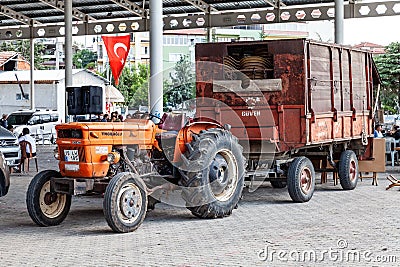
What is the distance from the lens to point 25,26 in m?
36.9

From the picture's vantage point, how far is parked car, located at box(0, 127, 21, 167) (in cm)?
1989

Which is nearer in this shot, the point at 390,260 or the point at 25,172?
the point at 390,260

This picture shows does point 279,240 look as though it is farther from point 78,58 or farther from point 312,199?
point 78,58

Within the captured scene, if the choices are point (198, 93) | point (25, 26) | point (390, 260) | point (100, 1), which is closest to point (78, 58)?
point (25, 26)

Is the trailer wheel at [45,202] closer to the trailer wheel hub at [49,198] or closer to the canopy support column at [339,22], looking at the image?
the trailer wheel hub at [49,198]

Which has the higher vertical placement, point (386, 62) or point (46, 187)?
point (386, 62)

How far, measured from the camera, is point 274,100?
13500 mm

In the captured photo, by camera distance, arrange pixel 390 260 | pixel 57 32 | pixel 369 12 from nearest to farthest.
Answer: pixel 390 260
pixel 369 12
pixel 57 32

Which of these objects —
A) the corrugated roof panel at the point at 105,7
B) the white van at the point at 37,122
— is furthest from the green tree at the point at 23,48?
the corrugated roof panel at the point at 105,7

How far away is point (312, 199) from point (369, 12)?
15249 millimetres

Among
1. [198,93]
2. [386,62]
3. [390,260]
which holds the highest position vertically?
[386,62]

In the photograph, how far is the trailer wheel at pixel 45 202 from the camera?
35.1 ft

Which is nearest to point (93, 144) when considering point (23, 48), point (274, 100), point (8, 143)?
point (274, 100)

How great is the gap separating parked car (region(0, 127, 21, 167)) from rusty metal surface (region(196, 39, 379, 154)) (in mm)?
7949
